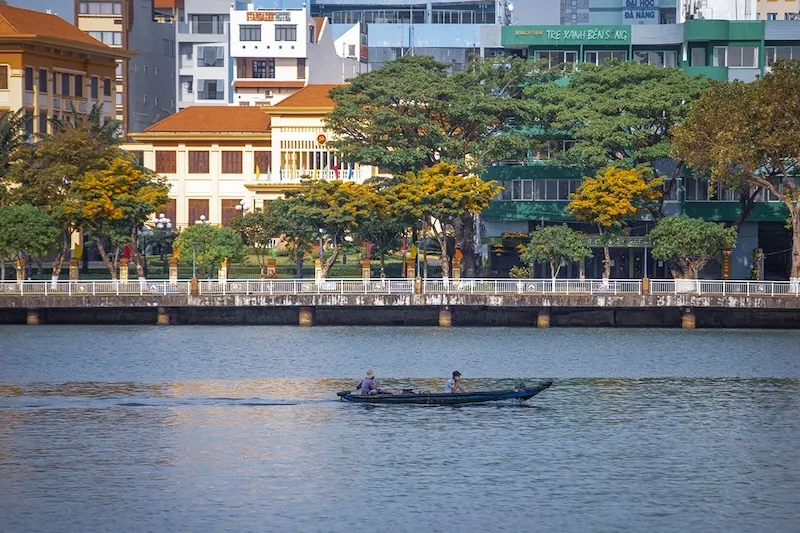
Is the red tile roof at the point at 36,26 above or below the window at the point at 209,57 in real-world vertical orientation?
below

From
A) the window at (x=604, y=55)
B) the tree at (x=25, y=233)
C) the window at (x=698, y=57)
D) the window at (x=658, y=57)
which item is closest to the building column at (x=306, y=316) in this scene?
the tree at (x=25, y=233)

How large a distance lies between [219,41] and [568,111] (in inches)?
3581

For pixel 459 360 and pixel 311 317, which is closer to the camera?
pixel 459 360

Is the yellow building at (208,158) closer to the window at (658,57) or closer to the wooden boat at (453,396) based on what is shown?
the window at (658,57)

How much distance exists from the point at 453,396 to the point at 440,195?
4275 centimetres

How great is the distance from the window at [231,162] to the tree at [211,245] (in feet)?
98.8

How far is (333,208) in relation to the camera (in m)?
106

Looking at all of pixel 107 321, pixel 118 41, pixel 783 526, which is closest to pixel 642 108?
pixel 107 321

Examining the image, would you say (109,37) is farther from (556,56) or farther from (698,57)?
(698,57)

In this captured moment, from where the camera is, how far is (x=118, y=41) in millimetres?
179625

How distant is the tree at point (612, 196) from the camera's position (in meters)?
105

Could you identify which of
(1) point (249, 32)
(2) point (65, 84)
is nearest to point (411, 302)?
(2) point (65, 84)

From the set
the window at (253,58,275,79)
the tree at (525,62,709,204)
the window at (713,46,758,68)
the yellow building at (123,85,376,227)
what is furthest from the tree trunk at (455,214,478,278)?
the window at (253,58,275,79)

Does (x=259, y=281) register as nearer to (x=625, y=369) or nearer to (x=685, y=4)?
(x=625, y=369)
